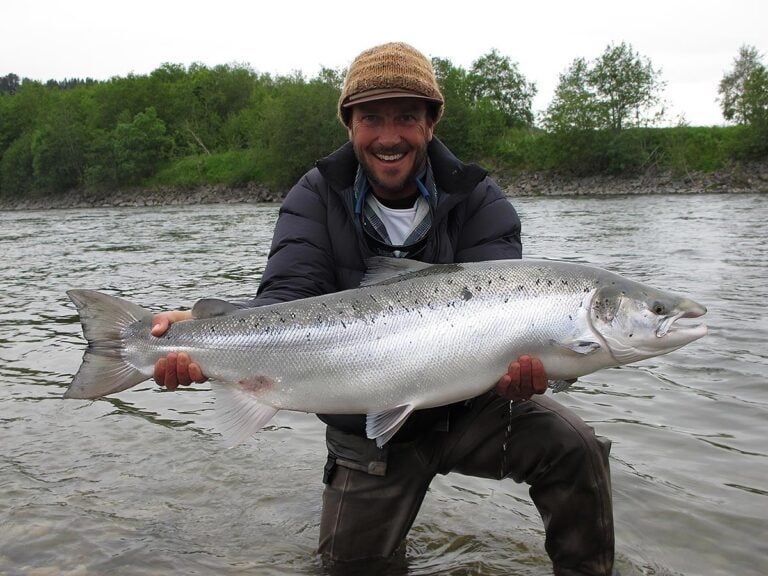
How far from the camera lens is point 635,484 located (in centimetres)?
419

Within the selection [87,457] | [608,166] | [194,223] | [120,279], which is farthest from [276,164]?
[87,457]

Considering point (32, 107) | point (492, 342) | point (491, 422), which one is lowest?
point (491, 422)

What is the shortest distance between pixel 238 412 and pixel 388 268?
91 cm

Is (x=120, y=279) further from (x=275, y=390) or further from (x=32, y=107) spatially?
(x=32, y=107)

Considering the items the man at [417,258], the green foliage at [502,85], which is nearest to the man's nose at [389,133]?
the man at [417,258]

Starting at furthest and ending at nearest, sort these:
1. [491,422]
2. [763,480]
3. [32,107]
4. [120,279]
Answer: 1. [32,107]
2. [120,279]
3. [763,480]
4. [491,422]

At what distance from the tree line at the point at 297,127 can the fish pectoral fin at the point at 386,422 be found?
4405 cm

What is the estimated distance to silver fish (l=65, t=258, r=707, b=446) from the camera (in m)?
2.93

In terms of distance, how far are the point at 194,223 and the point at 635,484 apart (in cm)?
2559

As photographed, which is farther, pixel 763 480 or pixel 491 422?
pixel 763 480

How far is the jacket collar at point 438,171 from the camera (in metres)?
3.48

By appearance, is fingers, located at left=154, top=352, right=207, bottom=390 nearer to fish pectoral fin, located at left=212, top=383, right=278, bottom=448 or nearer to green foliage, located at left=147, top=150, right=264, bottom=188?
fish pectoral fin, located at left=212, top=383, right=278, bottom=448

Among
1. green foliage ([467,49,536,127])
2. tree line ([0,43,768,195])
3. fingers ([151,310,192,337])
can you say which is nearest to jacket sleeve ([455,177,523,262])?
fingers ([151,310,192,337])

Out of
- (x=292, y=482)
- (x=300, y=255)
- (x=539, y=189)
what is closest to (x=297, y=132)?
(x=539, y=189)
